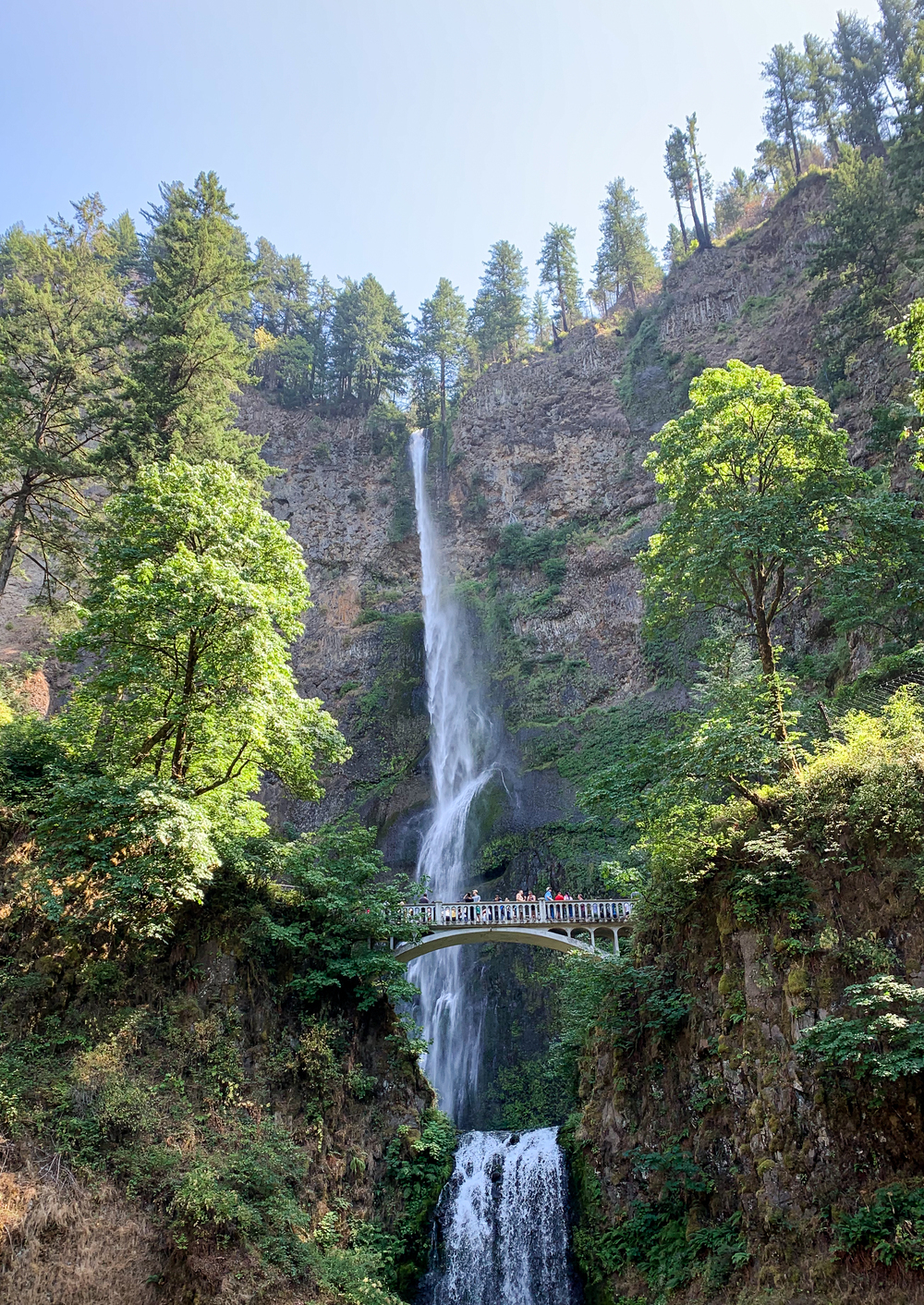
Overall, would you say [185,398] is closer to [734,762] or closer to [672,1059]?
[734,762]

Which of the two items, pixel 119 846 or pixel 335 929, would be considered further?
pixel 335 929

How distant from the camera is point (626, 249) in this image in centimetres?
4812

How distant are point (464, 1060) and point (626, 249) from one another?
45921mm

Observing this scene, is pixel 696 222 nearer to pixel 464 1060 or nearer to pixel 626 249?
pixel 626 249

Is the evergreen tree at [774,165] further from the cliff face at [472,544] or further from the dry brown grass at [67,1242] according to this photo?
the dry brown grass at [67,1242]

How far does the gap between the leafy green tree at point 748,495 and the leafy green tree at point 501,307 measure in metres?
35.8

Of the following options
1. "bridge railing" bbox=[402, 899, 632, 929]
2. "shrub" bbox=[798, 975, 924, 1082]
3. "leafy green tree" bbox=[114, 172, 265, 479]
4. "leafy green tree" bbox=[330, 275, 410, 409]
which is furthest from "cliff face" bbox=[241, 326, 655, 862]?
"shrub" bbox=[798, 975, 924, 1082]

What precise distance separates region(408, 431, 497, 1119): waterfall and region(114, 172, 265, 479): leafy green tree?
14.6 meters

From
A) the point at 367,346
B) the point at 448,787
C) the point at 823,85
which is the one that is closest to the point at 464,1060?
the point at 448,787

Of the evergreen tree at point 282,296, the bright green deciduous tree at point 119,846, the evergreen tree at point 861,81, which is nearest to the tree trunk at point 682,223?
the evergreen tree at point 861,81

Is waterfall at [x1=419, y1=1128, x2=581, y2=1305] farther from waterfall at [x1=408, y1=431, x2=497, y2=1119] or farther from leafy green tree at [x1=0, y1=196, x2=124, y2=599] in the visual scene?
leafy green tree at [x1=0, y1=196, x2=124, y2=599]

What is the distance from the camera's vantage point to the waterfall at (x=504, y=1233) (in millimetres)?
14820

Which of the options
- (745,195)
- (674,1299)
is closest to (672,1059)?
(674,1299)

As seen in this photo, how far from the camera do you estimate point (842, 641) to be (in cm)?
2186
